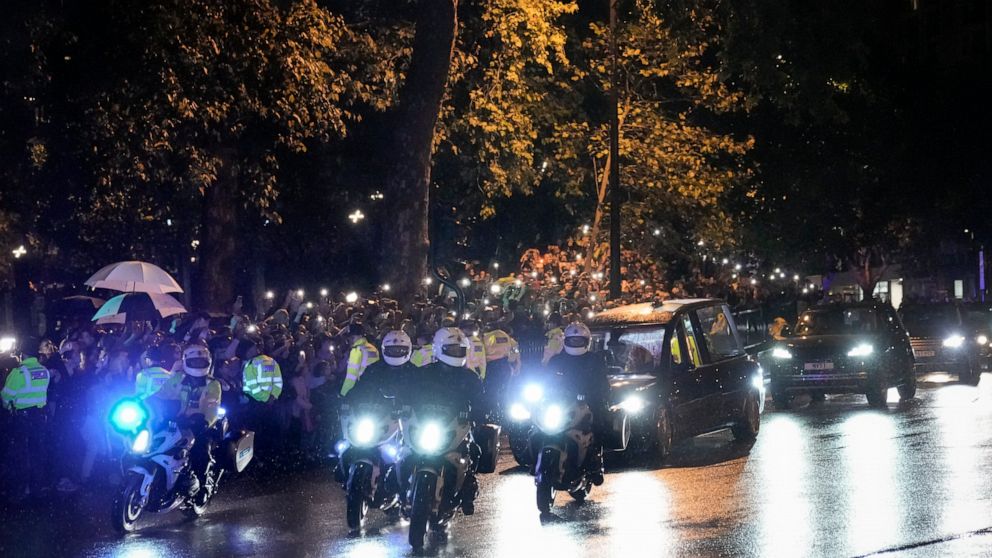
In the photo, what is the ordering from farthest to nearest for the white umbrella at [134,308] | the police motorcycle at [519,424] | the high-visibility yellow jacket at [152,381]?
the white umbrella at [134,308]
the police motorcycle at [519,424]
the high-visibility yellow jacket at [152,381]

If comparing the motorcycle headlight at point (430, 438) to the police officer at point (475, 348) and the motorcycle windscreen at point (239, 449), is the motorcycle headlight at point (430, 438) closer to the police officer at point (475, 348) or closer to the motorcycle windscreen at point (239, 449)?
the motorcycle windscreen at point (239, 449)

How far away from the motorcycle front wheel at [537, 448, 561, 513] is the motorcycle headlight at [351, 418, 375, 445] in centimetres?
158

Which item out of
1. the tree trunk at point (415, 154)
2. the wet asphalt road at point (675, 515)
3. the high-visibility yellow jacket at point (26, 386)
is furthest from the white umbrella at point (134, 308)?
the high-visibility yellow jacket at point (26, 386)

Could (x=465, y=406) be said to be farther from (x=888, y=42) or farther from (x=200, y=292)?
(x=888, y=42)

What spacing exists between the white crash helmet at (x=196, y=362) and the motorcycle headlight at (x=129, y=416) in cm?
54

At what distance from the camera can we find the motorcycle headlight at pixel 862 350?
22359mm

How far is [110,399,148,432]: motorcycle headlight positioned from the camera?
40.1 feet

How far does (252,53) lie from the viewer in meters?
20.0

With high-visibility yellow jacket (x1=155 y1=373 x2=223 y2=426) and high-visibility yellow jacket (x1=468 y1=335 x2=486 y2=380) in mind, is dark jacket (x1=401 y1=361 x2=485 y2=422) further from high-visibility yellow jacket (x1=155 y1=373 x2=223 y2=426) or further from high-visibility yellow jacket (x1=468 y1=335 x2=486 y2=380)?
high-visibility yellow jacket (x1=468 y1=335 x2=486 y2=380)

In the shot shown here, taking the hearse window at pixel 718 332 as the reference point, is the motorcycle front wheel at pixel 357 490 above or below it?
below

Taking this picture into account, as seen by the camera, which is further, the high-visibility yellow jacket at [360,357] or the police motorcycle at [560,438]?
the high-visibility yellow jacket at [360,357]

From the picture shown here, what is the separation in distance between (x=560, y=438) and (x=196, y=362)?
325 cm

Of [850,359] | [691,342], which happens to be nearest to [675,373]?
[691,342]

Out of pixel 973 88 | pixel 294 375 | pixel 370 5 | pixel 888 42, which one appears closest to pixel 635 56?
pixel 370 5
